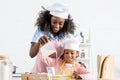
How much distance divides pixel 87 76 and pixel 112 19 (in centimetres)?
207

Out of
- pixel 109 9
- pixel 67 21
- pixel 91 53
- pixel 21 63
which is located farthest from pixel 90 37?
pixel 67 21

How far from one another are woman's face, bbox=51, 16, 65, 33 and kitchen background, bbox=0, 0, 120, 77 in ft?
5.18

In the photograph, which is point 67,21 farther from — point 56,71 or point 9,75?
point 9,75

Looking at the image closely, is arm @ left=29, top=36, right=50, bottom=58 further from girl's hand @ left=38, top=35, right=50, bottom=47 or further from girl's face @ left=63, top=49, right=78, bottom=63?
girl's face @ left=63, top=49, right=78, bottom=63

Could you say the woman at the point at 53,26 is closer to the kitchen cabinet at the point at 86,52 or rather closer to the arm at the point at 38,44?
the arm at the point at 38,44

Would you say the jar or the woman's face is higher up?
the woman's face

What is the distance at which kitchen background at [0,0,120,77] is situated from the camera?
3.02 metres

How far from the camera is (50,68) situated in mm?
1301

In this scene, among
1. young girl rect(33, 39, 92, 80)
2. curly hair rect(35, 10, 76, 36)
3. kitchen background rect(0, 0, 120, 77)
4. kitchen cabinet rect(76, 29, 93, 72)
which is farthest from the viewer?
kitchen background rect(0, 0, 120, 77)

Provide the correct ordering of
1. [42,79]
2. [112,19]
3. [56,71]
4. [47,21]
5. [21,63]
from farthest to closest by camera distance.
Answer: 1. [112,19]
2. [21,63]
3. [47,21]
4. [56,71]
5. [42,79]

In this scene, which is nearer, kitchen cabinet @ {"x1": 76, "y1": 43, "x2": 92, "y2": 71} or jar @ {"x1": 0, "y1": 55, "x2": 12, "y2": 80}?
jar @ {"x1": 0, "y1": 55, "x2": 12, "y2": 80}

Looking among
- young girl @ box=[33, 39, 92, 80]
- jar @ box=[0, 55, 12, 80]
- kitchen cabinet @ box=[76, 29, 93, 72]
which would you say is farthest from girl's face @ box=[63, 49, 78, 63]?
kitchen cabinet @ box=[76, 29, 93, 72]

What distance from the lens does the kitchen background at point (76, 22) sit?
3.02 meters

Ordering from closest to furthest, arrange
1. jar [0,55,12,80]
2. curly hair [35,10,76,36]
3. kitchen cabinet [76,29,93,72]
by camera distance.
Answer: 1. jar [0,55,12,80]
2. curly hair [35,10,76,36]
3. kitchen cabinet [76,29,93,72]
